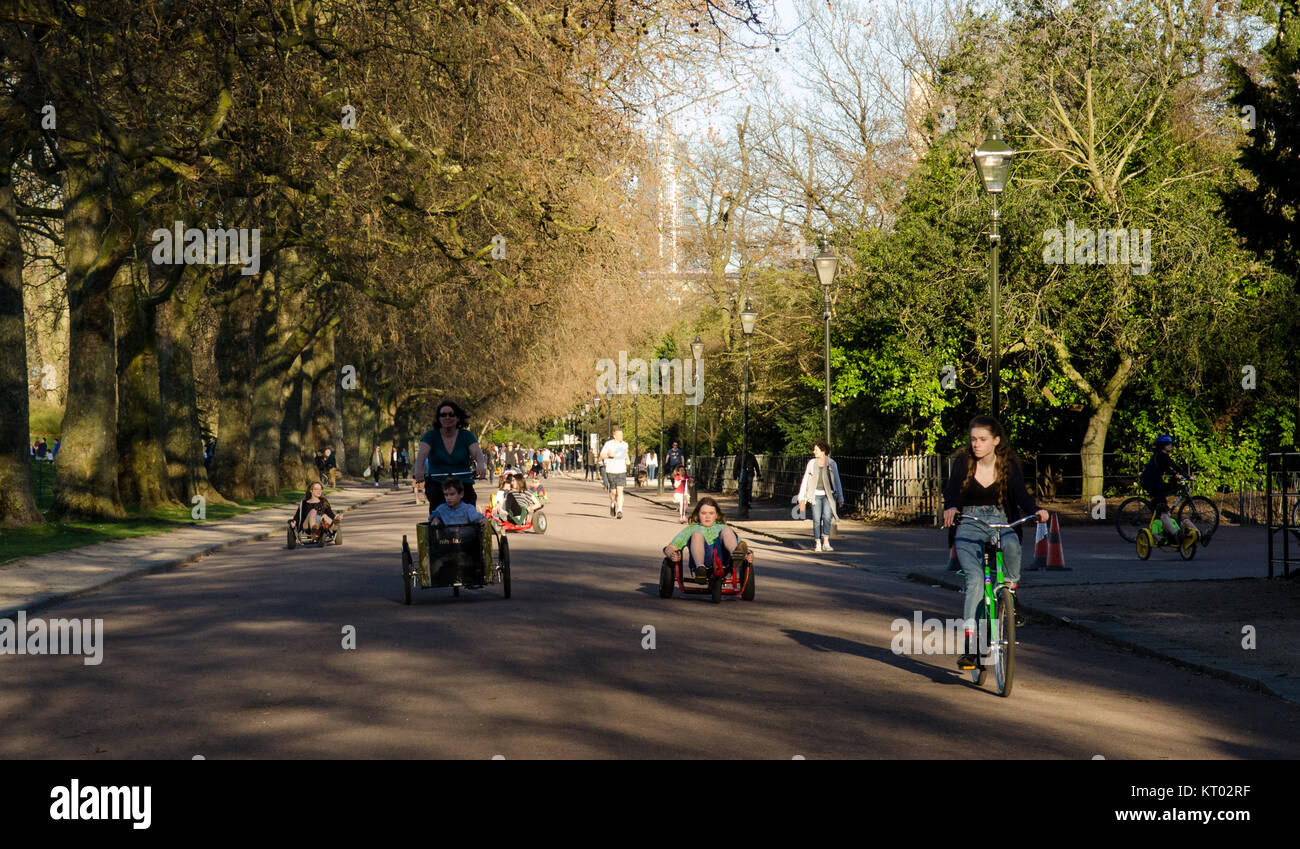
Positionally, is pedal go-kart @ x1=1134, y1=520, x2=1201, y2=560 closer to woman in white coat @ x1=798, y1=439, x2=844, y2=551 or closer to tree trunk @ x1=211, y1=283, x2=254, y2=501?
woman in white coat @ x1=798, y1=439, x2=844, y2=551

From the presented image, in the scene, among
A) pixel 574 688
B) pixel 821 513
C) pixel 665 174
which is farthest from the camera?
pixel 665 174

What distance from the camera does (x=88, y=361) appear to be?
83.5ft

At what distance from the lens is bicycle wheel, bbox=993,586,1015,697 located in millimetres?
8797

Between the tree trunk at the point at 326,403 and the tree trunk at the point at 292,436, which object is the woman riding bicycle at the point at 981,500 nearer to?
the tree trunk at the point at 292,436

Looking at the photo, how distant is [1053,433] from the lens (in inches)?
1433

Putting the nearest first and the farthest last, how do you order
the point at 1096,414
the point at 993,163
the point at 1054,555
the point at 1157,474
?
the point at 993,163 → the point at 1054,555 → the point at 1157,474 → the point at 1096,414

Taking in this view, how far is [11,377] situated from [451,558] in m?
12.7

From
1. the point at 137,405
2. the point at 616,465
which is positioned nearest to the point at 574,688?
the point at 137,405

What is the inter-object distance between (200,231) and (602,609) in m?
19.4

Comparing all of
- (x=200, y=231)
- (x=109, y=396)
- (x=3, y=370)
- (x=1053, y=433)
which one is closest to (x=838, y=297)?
(x=1053, y=433)

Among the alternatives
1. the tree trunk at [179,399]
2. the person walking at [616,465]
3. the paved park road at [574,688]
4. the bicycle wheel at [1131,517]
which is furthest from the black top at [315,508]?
the bicycle wheel at [1131,517]

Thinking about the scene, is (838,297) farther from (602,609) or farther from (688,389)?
(602,609)

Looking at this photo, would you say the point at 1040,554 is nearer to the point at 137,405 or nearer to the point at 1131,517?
the point at 1131,517

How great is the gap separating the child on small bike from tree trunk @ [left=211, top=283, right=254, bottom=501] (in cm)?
2475
